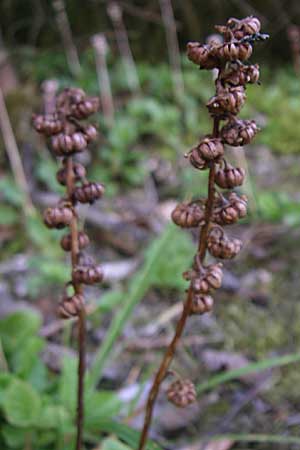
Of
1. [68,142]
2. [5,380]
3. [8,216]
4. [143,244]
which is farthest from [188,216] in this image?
[8,216]

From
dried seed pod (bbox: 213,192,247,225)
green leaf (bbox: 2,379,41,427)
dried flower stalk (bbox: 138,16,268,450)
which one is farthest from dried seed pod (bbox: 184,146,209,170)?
green leaf (bbox: 2,379,41,427)

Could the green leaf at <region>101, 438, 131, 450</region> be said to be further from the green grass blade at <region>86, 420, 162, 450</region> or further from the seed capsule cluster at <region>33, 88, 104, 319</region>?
the seed capsule cluster at <region>33, 88, 104, 319</region>

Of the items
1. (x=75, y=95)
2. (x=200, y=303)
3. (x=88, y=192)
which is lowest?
(x=200, y=303)

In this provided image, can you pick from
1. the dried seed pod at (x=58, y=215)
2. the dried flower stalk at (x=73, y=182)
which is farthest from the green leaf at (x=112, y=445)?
the dried seed pod at (x=58, y=215)

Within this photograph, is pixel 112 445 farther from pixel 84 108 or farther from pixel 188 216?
pixel 84 108

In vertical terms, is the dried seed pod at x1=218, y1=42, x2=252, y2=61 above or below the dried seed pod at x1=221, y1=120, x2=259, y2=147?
above

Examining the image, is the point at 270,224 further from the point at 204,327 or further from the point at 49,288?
the point at 49,288

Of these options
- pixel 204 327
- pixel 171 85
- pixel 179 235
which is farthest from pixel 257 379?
pixel 171 85
